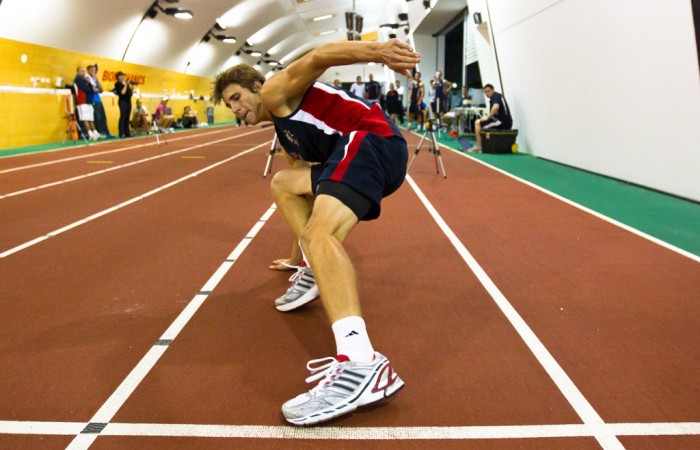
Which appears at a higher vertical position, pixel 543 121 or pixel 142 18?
pixel 142 18

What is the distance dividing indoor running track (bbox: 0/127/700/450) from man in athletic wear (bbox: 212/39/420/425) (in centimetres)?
12

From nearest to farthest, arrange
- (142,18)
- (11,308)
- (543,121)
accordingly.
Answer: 1. (11,308)
2. (543,121)
3. (142,18)

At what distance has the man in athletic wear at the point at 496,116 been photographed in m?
11.0

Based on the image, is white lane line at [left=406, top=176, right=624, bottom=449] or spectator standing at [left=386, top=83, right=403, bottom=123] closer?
white lane line at [left=406, top=176, right=624, bottom=449]

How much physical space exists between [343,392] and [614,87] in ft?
22.8

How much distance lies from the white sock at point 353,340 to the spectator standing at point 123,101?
16757mm

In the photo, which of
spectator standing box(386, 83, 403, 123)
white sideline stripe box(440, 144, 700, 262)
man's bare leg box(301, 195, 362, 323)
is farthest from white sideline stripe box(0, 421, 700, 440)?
spectator standing box(386, 83, 403, 123)

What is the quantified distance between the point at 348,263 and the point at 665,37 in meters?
5.75

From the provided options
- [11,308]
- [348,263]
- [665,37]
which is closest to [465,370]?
[348,263]

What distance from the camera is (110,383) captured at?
2250 millimetres

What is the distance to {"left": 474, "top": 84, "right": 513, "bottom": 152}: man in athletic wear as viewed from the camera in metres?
11.0

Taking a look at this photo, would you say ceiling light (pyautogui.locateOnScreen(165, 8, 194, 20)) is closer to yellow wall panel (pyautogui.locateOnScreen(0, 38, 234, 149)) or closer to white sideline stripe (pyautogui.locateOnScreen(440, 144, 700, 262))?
yellow wall panel (pyautogui.locateOnScreen(0, 38, 234, 149))

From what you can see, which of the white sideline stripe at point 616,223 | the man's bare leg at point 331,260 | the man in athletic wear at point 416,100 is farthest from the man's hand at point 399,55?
the man in athletic wear at point 416,100

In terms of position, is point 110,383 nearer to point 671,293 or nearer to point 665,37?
point 671,293
